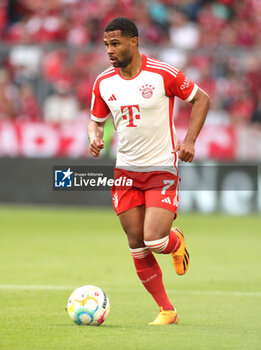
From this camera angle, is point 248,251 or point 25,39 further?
point 25,39

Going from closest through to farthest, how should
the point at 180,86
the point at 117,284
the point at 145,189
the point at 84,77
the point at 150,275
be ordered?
1. the point at 180,86
2. the point at 145,189
3. the point at 150,275
4. the point at 117,284
5. the point at 84,77

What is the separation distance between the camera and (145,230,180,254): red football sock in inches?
253

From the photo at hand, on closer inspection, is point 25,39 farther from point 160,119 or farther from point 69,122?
point 160,119

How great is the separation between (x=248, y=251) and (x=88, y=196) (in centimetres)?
628

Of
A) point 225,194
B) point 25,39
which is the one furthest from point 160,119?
point 25,39

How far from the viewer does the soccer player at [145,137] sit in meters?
6.43

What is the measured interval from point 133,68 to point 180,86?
0.41m

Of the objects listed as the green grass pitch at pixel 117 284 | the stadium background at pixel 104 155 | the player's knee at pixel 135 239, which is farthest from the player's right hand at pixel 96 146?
the stadium background at pixel 104 155

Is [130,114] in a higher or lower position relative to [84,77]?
higher

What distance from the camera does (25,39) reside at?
64.6 ft

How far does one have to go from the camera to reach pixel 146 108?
651cm

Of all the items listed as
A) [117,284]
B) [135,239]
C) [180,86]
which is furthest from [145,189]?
[117,284]

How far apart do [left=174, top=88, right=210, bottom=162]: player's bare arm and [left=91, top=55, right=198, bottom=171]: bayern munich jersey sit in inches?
2.9

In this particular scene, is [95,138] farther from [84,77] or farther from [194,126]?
[84,77]
